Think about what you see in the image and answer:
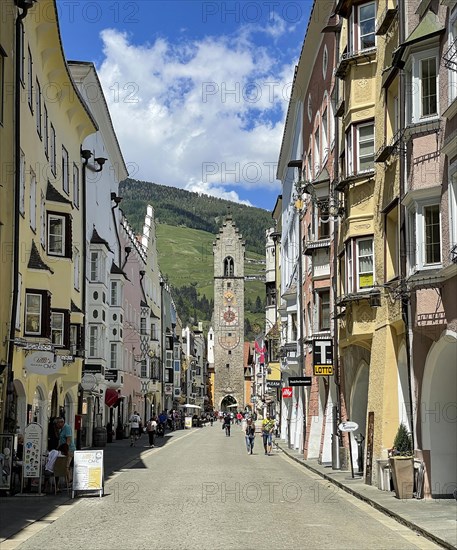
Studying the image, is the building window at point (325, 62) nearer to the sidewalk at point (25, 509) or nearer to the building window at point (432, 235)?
the building window at point (432, 235)

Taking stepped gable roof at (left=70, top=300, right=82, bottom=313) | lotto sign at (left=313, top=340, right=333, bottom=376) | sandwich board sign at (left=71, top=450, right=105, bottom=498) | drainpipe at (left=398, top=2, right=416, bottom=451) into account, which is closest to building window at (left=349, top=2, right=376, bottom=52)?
drainpipe at (left=398, top=2, right=416, bottom=451)

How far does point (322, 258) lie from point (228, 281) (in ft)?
379

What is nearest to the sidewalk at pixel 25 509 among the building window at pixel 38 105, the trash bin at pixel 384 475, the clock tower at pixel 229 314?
the trash bin at pixel 384 475

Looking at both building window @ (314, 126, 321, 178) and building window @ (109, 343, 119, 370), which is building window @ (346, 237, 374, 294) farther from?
building window @ (109, 343, 119, 370)

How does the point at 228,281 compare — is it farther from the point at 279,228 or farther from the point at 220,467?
the point at 220,467

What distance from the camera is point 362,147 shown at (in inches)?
1033

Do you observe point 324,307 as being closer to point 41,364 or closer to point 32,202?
point 32,202

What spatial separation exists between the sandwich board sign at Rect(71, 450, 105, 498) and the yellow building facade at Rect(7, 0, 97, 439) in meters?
3.37

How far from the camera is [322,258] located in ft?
119

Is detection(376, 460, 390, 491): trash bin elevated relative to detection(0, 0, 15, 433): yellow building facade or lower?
lower

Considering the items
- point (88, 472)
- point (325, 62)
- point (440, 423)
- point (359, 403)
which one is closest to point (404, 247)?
point (440, 423)

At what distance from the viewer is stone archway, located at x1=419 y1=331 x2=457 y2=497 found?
2053 cm

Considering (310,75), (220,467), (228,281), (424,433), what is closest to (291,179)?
(310,75)

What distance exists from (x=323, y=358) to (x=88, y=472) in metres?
12.0
